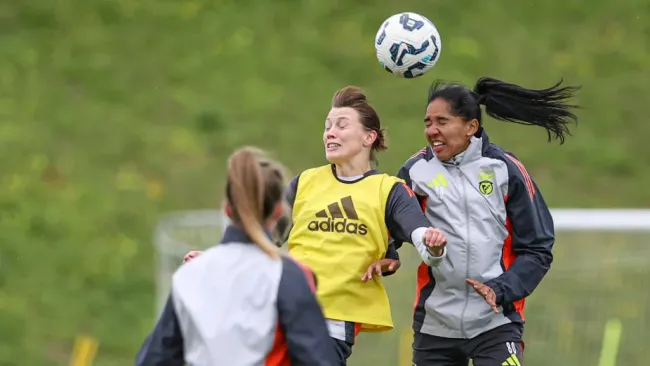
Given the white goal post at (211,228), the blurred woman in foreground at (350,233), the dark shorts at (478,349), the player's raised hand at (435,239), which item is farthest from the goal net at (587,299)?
the player's raised hand at (435,239)

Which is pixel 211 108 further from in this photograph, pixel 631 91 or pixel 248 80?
pixel 631 91

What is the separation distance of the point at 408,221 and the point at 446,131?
60 cm

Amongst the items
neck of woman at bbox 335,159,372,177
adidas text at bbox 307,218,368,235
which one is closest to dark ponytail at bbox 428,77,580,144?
neck of woman at bbox 335,159,372,177

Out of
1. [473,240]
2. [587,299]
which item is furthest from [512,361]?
[587,299]

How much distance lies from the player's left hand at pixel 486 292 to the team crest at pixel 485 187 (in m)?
0.41

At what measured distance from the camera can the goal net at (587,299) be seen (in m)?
8.27

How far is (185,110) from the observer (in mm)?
14281

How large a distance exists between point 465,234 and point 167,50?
10033mm

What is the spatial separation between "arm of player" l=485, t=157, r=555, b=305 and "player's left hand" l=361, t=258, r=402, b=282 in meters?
0.50

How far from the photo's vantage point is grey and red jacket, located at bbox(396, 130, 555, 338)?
564 cm

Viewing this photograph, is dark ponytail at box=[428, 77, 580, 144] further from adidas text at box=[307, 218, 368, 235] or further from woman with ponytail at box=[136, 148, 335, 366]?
woman with ponytail at box=[136, 148, 335, 366]

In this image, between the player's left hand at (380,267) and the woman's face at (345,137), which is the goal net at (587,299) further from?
the player's left hand at (380,267)

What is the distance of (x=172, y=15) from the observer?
51.4 ft

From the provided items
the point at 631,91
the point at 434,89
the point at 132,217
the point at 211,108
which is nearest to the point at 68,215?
the point at 132,217
